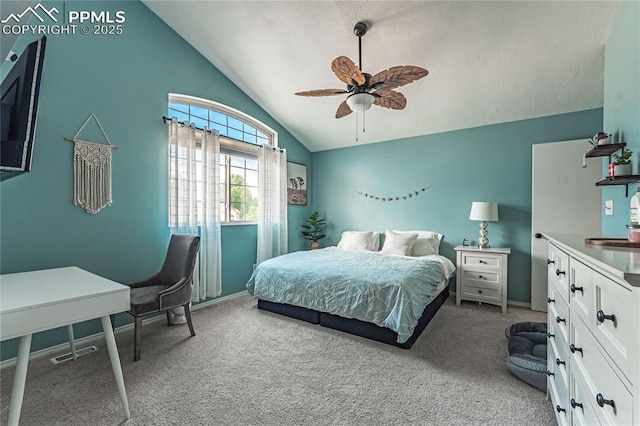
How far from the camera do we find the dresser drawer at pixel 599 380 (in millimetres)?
716

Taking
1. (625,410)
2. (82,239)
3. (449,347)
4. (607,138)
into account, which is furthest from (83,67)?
(607,138)

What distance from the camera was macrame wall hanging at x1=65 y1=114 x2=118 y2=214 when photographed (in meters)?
2.51

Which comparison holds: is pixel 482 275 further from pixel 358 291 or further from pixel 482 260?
pixel 358 291

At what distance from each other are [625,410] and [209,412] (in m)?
1.90

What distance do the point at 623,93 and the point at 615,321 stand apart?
213 centimetres

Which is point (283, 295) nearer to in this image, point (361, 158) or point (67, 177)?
point (67, 177)

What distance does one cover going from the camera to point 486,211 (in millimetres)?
3539

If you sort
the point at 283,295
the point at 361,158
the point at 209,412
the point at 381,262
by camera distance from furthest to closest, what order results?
1. the point at 361,158
2. the point at 381,262
3. the point at 283,295
4. the point at 209,412

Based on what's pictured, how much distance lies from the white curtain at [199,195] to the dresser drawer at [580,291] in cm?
336

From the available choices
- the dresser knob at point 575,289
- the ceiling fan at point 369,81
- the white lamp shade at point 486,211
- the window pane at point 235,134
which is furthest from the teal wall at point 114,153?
the white lamp shade at point 486,211

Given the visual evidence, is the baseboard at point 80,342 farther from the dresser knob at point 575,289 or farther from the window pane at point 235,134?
the dresser knob at point 575,289

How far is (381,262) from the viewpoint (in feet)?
10.8

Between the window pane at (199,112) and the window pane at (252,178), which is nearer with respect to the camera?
the window pane at (199,112)

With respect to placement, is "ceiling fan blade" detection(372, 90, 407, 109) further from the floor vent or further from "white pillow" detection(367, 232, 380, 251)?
the floor vent
